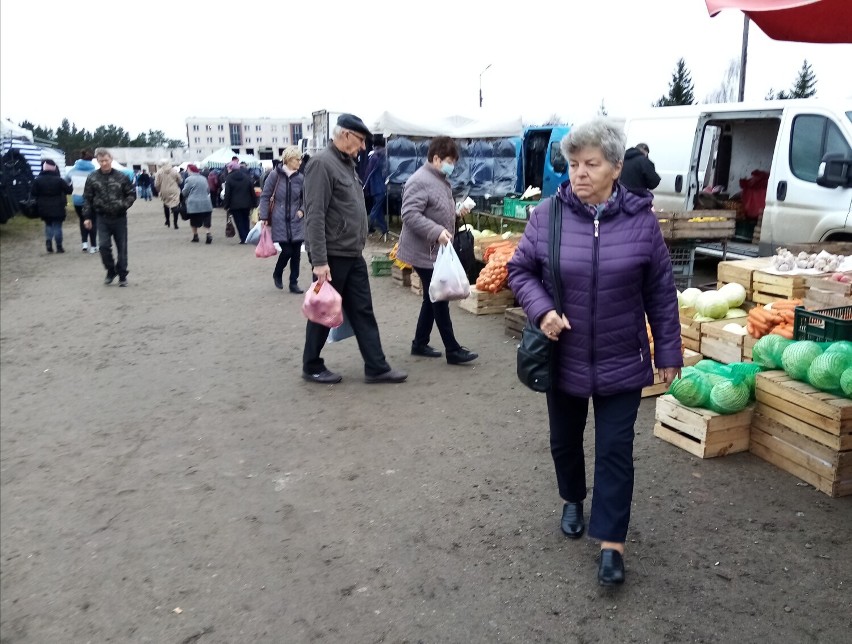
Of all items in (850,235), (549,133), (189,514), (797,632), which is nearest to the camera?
(797,632)

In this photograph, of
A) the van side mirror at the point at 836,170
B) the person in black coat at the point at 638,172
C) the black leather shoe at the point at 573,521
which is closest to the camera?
the black leather shoe at the point at 573,521

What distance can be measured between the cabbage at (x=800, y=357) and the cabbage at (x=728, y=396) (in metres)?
0.28

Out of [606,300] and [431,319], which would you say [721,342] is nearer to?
[431,319]

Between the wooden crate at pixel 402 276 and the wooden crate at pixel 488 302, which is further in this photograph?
the wooden crate at pixel 402 276

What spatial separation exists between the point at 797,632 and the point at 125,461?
12.4 feet

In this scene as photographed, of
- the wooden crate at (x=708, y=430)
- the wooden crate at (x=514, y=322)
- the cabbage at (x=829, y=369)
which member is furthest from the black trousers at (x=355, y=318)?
the cabbage at (x=829, y=369)

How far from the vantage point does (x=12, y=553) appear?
139 inches

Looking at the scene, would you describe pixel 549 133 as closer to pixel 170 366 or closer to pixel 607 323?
pixel 170 366

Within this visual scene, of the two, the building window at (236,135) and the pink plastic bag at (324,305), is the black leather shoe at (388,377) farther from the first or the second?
the building window at (236,135)

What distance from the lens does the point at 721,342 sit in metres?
5.55

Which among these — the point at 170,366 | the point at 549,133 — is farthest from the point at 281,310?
the point at 549,133

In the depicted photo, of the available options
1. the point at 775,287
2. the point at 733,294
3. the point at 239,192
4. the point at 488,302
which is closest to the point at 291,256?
the point at 488,302

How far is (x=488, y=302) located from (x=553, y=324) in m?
5.42

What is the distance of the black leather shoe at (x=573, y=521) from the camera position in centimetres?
347
